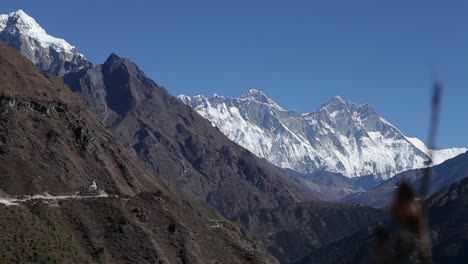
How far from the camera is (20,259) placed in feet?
384

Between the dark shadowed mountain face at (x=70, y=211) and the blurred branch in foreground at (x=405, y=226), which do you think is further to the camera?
the dark shadowed mountain face at (x=70, y=211)

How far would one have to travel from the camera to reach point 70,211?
146250 millimetres

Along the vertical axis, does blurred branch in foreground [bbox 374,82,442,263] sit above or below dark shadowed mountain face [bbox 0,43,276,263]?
below

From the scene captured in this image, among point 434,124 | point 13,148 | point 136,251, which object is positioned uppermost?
point 13,148

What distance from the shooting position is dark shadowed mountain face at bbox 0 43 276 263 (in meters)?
129

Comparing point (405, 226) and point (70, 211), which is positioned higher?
point (70, 211)

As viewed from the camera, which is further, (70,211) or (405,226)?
(70,211)

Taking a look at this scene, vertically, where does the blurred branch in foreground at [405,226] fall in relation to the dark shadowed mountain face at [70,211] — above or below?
below

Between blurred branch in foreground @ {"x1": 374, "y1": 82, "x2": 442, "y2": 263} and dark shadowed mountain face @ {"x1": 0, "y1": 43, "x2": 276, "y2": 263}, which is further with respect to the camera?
dark shadowed mountain face @ {"x1": 0, "y1": 43, "x2": 276, "y2": 263}

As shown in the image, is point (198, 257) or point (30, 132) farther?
point (30, 132)

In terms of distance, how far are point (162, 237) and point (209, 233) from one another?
2790 cm

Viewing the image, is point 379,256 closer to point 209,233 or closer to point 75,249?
point 75,249

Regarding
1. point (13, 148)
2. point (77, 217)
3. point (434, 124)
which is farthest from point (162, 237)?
point (434, 124)

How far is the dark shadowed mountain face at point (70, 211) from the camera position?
5089 inches
